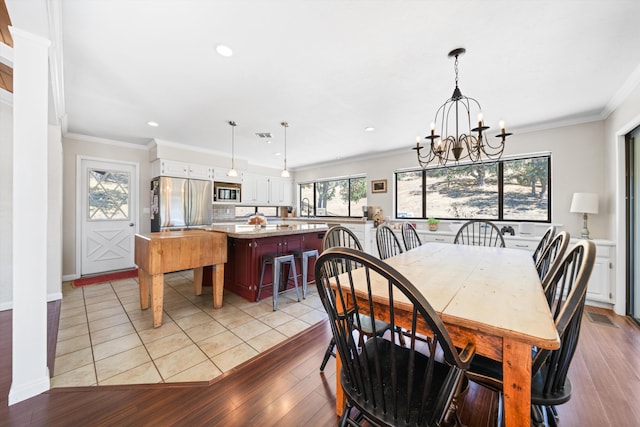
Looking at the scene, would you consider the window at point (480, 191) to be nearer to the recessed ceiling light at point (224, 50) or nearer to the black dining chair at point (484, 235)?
the black dining chair at point (484, 235)

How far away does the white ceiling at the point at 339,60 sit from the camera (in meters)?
1.61

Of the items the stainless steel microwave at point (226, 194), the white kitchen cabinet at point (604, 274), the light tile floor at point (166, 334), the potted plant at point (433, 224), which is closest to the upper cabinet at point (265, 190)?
the stainless steel microwave at point (226, 194)

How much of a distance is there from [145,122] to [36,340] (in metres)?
3.07

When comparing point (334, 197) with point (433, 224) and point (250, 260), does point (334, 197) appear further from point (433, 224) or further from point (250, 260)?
point (250, 260)

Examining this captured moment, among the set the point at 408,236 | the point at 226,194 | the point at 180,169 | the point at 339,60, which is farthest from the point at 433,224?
the point at 180,169

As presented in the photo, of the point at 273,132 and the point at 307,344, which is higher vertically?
the point at 273,132

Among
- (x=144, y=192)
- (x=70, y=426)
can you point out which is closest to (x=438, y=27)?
(x=70, y=426)

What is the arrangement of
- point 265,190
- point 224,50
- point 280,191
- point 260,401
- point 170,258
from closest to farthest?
point 260,401, point 224,50, point 170,258, point 265,190, point 280,191

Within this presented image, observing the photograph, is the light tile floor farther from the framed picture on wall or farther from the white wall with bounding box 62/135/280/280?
Result: the framed picture on wall

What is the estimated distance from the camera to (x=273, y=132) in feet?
13.2

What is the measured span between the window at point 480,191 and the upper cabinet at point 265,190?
10.7 ft

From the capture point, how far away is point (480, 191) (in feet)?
14.2

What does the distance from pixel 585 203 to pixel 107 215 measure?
24.0ft

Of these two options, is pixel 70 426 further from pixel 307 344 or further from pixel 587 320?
pixel 587 320
